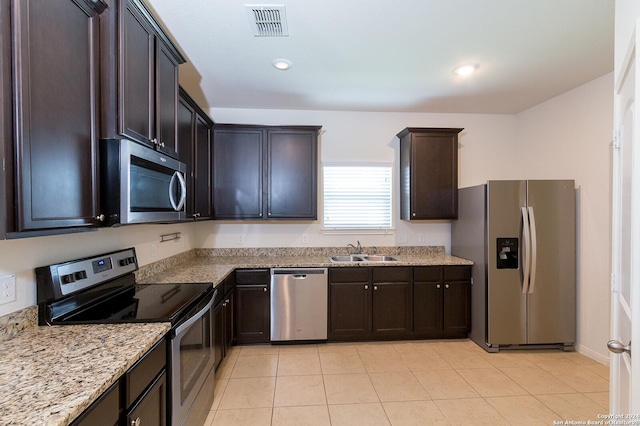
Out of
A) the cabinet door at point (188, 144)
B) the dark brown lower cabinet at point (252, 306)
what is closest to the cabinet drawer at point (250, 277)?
the dark brown lower cabinet at point (252, 306)

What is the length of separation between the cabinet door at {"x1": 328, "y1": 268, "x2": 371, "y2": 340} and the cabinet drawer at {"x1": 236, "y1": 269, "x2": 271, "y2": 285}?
741 millimetres

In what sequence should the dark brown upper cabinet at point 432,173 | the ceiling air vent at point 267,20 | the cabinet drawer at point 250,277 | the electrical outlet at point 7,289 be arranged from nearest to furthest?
the electrical outlet at point 7,289 → the ceiling air vent at point 267,20 → the cabinet drawer at point 250,277 → the dark brown upper cabinet at point 432,173

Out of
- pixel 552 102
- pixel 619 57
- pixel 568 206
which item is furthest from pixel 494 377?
pixel 552 102

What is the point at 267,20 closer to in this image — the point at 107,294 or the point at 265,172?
the point at 265,172

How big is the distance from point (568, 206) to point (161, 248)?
162 inches

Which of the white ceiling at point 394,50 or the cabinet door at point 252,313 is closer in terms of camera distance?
the white ceiling at point 394,50

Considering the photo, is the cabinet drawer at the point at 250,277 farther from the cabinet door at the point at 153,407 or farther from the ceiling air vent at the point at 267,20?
the ceiling air vent at the point at 267,20

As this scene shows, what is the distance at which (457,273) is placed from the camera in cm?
326

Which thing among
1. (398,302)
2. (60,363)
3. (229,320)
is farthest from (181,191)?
(398,302)

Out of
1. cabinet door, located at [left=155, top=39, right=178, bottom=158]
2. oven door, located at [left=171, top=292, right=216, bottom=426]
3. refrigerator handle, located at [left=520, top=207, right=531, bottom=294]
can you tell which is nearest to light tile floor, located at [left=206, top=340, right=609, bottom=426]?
oven door, located at [left=171, top=292, right=216, bottom=426]

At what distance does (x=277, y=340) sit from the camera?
10.1 feet

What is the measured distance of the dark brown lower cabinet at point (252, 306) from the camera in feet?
10.1

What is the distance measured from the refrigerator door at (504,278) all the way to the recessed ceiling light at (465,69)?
1115mm

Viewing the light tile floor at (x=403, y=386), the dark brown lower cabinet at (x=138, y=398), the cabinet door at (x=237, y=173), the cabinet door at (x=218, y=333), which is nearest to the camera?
the dark brown lower cabinet at (x=138, y=398)
